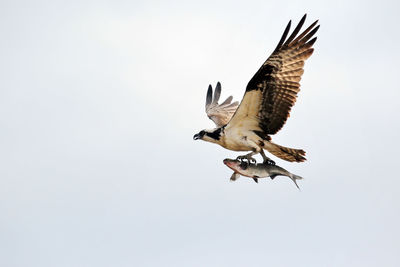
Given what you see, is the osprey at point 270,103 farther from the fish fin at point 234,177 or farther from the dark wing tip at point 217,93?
the dark wing tip at point 217,93

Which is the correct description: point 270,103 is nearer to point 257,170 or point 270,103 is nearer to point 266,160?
point 266,160

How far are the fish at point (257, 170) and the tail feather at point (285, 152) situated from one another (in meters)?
0.95

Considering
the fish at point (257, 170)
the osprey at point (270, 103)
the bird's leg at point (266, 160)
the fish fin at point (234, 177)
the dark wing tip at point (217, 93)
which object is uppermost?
the dark wing tip at point (217, 93)

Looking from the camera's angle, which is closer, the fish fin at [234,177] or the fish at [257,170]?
the fish at [257,170]

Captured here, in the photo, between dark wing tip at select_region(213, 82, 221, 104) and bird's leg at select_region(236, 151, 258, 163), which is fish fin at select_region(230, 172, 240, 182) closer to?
bird's leg at select_region(236, 151, 258, 163)

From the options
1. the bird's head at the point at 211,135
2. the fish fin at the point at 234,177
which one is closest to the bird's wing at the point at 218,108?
the bird's head at the point at 211,135

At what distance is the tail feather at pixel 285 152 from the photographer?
15770mm

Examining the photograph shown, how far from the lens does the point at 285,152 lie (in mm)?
15992

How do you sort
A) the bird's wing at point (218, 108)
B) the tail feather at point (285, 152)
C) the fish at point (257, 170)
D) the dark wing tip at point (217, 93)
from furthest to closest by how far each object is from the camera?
the dark wing tip at point (217, 93) → the bird's wing at point (218, 108) → the tail feather at point (285, 152) → the fish at point (257, 170)

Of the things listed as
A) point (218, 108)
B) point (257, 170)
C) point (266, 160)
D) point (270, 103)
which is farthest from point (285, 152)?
point (218, 108)

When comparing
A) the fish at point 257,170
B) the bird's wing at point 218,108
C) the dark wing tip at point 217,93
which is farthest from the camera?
the dark wing tip at point 217,93

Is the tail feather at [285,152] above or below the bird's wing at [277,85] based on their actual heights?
below

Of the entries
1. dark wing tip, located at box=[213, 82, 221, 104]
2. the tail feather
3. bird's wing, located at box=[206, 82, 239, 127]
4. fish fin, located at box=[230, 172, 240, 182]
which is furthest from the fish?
dark wing tip, located at box=[213, 82, 221, 104]

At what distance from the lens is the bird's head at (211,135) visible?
16.5 meters
